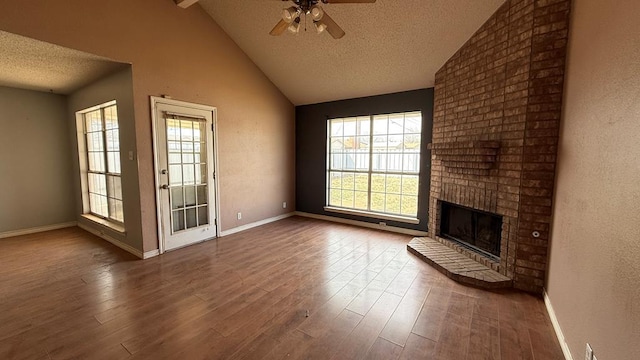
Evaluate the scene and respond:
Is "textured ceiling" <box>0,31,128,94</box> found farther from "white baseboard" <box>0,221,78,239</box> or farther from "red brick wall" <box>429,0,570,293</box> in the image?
"red brick wall" <box>429,0,570,293</box>

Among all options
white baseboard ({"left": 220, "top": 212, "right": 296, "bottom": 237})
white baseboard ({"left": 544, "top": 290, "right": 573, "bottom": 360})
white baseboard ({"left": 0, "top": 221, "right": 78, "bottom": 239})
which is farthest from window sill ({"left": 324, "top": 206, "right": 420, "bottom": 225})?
white baseboard ({"left": 0, "top": 221, "right": 78, "bottom": 239})

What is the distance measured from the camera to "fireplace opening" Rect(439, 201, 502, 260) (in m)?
3.12

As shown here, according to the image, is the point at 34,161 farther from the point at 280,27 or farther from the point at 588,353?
the point at 588,353

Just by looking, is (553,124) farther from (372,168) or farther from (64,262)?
(64,262)

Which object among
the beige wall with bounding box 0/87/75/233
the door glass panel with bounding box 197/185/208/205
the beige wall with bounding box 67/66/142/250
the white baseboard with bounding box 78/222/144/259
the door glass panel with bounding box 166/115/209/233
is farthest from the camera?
the beige wall with bounding box 0/87/75/233

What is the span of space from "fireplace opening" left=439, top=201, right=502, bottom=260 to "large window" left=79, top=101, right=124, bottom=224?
16.3ft

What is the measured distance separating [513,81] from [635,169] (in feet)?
6.03

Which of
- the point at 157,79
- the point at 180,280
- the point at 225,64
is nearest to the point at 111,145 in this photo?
the point at 157,79

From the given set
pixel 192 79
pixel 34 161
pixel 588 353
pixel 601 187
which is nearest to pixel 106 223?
pixel 34 161

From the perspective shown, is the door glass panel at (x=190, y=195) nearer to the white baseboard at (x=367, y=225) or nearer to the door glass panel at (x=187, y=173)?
the door glass panel at (x=187, y=173)

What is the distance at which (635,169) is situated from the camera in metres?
1.24

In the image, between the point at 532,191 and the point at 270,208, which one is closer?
the point at 532,191

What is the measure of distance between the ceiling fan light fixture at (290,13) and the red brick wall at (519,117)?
228 cm

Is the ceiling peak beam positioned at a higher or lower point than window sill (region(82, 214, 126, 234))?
higher
